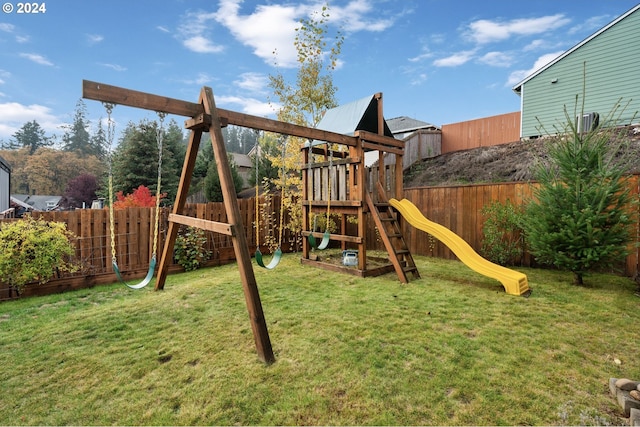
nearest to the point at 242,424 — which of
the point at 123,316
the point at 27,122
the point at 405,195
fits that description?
the point at 123,316

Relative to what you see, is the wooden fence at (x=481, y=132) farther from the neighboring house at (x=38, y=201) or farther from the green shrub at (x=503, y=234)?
the neighboring house at (x=38, y=201)

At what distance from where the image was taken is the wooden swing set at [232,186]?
9.24ft

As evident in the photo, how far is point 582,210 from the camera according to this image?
4.55 metres

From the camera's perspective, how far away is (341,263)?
21.3 feet

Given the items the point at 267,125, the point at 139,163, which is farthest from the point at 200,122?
the point at 139,163

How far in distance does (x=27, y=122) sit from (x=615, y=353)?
65.7 metres

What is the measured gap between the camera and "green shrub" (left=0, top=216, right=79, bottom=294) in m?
4.38

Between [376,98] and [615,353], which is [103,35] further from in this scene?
[615,353]

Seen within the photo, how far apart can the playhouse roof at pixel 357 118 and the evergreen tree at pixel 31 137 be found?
58.0 meters

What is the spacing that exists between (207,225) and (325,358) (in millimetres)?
1934

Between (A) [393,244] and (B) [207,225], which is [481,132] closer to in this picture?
(A) [393,244]

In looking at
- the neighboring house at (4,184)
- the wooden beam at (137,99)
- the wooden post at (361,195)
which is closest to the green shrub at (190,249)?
the wooden post at (361,195)

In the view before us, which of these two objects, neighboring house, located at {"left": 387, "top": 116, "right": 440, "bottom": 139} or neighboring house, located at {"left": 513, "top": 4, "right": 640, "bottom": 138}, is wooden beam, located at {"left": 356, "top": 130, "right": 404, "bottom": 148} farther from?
neighboring house, located at {"left": 387, "top": 116, "right": 440, "bottom": 139}

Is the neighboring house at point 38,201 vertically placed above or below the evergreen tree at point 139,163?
below
